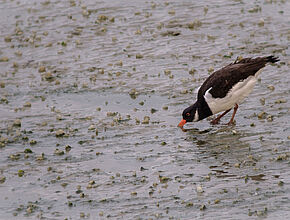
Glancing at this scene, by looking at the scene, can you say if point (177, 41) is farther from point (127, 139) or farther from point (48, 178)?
point (48, 178)

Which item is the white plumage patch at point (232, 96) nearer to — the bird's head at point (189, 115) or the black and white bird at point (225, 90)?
the black and white bird at point (225, 90)

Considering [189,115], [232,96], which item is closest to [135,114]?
[189,115]

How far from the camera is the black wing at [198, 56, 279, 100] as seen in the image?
14.7 m

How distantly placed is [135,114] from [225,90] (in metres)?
2.29

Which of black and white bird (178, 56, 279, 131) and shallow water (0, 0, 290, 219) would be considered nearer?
shallow water (0, 0, 290, 219)

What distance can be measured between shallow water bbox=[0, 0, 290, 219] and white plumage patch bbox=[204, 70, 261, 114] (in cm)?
43

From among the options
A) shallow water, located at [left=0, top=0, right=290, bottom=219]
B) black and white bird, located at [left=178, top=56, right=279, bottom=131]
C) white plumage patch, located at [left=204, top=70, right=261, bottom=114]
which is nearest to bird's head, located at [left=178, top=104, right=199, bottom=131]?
black and white bird, located at [left=178, top=56, right=279, bottom=131]

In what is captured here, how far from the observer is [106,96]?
55.4 ft

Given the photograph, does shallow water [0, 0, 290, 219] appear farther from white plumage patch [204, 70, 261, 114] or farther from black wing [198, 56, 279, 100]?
black wing [198, 56, 279, 100]

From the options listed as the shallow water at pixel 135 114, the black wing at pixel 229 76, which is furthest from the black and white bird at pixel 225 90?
the shallow water at pixel 135 114

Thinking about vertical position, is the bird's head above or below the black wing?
below

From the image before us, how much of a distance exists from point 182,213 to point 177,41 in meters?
10.4

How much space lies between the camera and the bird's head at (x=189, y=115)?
14625 mm

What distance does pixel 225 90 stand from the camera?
1466 centimetres
